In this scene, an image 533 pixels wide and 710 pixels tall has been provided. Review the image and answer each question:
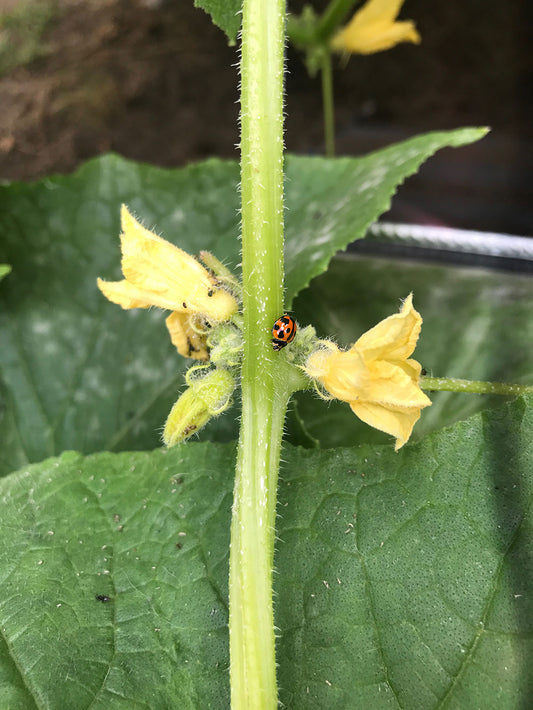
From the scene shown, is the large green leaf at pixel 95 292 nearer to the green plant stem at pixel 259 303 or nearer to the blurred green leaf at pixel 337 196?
the blurred green leaf at pixel 337 196

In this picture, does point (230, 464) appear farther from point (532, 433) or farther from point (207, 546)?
point (532, 433)

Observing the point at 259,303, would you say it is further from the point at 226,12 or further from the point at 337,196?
the point at 337,196

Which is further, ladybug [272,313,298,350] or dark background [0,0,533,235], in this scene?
dark background [0,0,533,235]

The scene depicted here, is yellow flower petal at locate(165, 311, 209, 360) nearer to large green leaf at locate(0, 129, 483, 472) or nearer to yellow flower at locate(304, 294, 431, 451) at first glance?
yellow flower at locate(304, 294, 431, 451)

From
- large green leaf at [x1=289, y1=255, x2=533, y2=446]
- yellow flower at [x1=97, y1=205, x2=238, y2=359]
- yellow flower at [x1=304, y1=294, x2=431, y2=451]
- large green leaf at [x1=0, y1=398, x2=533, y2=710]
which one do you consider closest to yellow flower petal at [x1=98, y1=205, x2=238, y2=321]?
yellow flower at [x1=97, y1=205, x2=238, y2=359]

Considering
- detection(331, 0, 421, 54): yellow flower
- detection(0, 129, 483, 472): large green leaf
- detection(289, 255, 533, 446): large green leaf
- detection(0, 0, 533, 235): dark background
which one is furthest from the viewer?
detection(0, 0, 533, 235): dark background
